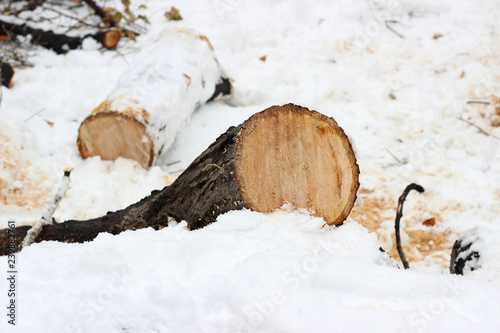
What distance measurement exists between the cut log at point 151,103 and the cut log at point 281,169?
1472 millimetres

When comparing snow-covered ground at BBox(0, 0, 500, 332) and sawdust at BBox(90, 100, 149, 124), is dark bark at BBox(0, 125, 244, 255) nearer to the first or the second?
snow-covered ground at BBox(0, 0, 500, 332)

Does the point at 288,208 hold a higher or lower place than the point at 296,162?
lower

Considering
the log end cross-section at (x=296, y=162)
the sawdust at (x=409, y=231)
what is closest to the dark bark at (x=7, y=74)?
the log end cross-section at (x=296, y=162)

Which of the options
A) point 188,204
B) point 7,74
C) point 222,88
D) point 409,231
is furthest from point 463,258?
point 7,74

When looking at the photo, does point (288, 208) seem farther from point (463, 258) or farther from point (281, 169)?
point (463, 258)

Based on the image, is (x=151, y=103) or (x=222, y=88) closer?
(x=151, y=103)

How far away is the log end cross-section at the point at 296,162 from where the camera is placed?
1.46m

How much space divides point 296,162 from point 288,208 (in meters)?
0.18

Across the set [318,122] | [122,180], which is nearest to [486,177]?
[318,122]

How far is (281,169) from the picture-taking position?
4.86 feet

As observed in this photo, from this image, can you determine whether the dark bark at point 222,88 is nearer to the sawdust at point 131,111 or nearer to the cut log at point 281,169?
the sawdust at point 131,111

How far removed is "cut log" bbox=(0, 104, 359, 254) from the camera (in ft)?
4.78

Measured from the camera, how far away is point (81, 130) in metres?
2.91

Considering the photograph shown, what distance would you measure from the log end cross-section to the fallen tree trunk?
365cm
